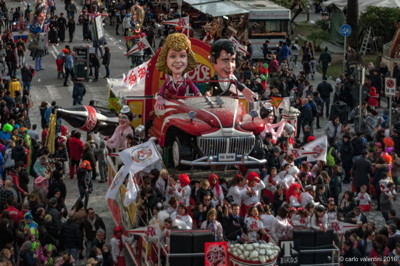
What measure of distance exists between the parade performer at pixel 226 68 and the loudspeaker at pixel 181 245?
596 cm

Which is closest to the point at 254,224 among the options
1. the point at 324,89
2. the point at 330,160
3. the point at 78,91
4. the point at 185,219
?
the point at 185,219

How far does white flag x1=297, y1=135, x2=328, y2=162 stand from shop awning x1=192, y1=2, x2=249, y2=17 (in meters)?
21.4

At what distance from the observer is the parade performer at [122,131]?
2314cm

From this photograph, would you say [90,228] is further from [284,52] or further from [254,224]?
[284,52]

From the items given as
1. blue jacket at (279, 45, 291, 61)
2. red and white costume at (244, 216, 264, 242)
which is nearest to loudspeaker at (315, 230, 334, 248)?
red and white costume at (244, 216, 264, 242)

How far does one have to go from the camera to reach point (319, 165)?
77.2 feet

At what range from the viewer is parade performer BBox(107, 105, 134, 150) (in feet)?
75.9

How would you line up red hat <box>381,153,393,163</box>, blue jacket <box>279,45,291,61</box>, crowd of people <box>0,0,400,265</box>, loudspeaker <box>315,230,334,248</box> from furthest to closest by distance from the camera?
blue jacket <box>279,45,291,61</box>, red hat <box>381,153,393,163</box>, crowd of people <box>0,0,400,265</box>, loudspeaker <box>315,230,334,248</box>

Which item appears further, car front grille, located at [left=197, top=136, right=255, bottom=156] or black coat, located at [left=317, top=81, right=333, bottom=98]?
black coat, located at [left=317, top=81, right=333, bottom=98]

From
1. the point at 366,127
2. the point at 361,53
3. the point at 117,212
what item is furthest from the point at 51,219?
the point at 361,53

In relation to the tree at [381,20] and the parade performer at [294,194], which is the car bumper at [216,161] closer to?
the parade performer at [294,194]

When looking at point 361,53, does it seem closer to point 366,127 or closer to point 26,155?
point 366,127

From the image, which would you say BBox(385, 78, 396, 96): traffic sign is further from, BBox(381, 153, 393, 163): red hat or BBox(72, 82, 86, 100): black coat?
BBox(72, 82, 86, 100): black coat

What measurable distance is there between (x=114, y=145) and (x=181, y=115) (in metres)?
2.20
